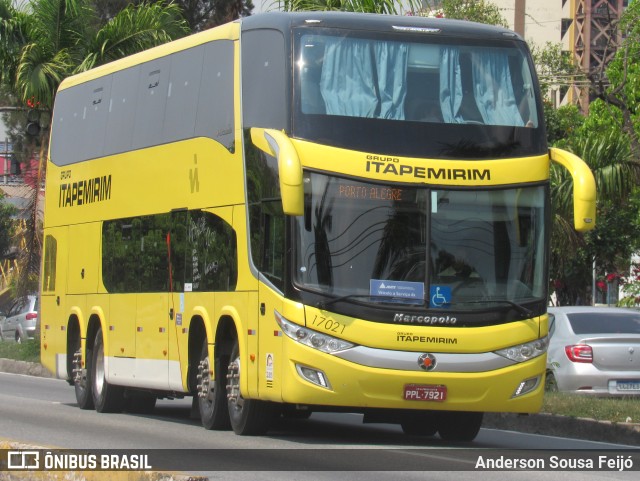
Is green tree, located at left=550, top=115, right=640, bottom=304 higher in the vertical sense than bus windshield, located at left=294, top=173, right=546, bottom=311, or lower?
higher

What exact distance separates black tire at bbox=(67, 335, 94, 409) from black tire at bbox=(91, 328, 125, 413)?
8 centimetres

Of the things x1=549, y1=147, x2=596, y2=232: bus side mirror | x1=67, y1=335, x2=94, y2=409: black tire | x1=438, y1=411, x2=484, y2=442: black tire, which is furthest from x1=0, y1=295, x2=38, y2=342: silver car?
x1=549, y1=147, x2=596, y2=232: bus side mirror

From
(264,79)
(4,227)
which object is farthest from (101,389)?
(4,227)

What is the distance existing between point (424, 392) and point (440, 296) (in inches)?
36.5

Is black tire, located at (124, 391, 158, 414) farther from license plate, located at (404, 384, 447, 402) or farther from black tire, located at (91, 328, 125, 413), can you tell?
license plate, located at (404, 384, 447, 402)

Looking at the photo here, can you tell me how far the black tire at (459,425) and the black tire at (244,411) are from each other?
6.22 ft

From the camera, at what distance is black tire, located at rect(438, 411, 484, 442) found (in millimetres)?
14750

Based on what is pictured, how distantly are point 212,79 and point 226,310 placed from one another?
2661 millimetres

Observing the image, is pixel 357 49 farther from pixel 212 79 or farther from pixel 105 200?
pixel 105 200

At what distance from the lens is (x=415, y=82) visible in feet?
45.2

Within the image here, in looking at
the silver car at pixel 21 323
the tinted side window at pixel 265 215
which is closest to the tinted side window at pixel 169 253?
the tinted side window at pixel 265 215

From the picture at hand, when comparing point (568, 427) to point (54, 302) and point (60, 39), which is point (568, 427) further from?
point (60, 39)

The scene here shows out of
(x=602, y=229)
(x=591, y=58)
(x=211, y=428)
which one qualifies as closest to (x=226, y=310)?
(x=211, y=428)

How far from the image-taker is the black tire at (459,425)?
14.8 m
